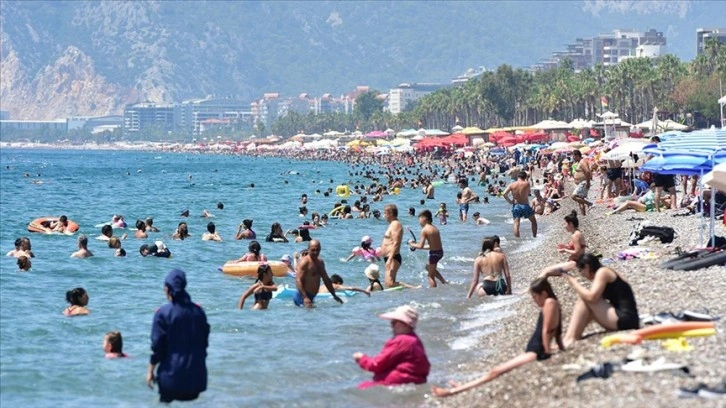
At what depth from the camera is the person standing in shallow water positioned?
10719 mm

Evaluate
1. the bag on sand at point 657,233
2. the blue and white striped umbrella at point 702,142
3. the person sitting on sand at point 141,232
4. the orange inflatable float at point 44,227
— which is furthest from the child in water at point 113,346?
the orange inflatable float at point 44,227

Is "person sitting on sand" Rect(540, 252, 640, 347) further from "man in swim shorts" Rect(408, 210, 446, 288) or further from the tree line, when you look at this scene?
the tree line

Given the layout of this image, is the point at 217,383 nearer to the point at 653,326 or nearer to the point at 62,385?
the point at 62,385

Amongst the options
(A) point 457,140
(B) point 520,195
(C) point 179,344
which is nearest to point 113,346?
(C) point 179,344

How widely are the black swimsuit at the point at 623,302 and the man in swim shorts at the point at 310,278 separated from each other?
19.1 ft

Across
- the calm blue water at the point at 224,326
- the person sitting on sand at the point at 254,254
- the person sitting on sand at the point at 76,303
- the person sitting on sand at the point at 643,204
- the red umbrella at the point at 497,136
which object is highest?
the red umbrella at the point at 497,136

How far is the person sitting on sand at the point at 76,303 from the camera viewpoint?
19.3 metres

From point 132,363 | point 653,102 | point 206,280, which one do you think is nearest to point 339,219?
point 206,280

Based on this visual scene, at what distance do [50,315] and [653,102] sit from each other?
9991cm

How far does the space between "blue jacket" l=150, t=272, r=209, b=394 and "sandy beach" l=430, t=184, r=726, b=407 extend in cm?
259

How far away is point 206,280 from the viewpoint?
24500 millimetres

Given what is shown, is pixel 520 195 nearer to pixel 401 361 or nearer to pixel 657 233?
pixel 657 233

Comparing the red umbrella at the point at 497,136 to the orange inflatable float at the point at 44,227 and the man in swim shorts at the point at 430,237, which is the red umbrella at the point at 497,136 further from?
the man in swim shorts at the point at 430,237

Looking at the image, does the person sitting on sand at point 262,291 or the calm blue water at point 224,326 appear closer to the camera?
the calm blue water at point 224,326
